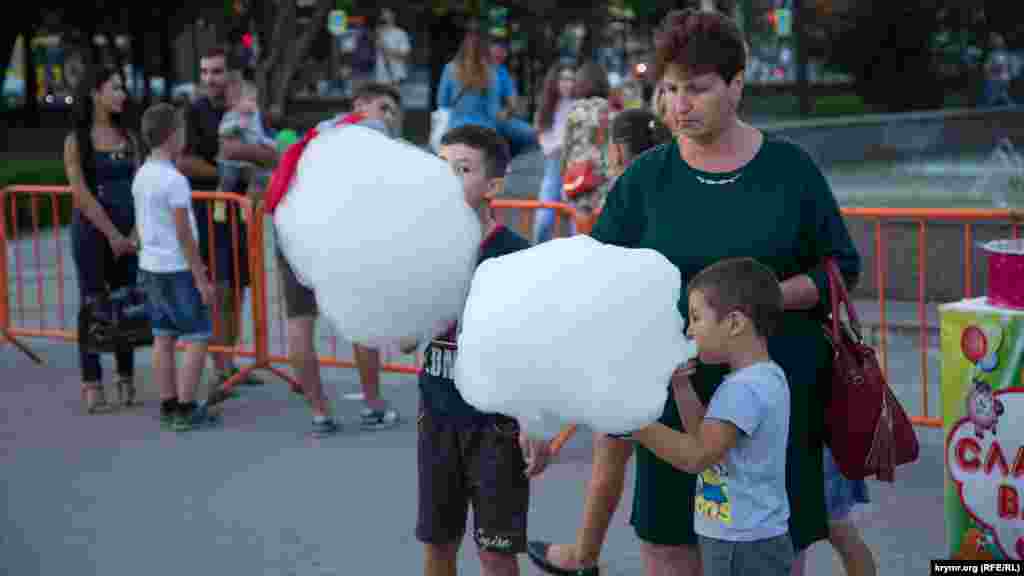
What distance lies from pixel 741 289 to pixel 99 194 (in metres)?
5.27

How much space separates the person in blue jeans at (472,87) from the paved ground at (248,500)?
9.55 ft

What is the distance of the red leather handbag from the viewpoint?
368 centimetres

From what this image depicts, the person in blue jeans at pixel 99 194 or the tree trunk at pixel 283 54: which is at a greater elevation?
the tree trunk at pixel 283 54

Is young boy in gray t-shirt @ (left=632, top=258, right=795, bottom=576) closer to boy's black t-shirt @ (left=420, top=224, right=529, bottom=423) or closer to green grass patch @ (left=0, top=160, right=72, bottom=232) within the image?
boy's black t-shirt @ (left=420, top=224, right=529, bottom=423)

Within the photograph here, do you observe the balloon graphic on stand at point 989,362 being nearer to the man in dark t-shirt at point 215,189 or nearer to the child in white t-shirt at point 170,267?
the child in white t-shirt at point 170,267

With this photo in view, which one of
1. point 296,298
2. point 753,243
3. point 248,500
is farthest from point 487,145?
point 296,298

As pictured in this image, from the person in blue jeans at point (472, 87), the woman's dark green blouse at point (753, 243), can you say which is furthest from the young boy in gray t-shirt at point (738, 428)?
the person in blue jeans at point (472, 87)

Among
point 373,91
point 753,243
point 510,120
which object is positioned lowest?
point 753,243

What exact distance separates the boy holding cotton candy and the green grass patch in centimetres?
1273

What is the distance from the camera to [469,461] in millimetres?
4168

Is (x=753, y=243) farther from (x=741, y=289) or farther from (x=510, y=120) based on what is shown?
(x=510, y=120)

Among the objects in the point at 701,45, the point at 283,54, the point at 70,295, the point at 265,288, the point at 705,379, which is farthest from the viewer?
the point at 283,54

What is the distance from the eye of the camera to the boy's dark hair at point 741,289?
130 inches

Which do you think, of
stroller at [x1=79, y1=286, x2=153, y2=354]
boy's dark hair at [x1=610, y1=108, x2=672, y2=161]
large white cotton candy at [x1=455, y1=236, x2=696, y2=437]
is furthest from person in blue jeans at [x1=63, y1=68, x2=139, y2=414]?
large white cotton candy at [x1=455, y1=236, x2=696, y2=437]
